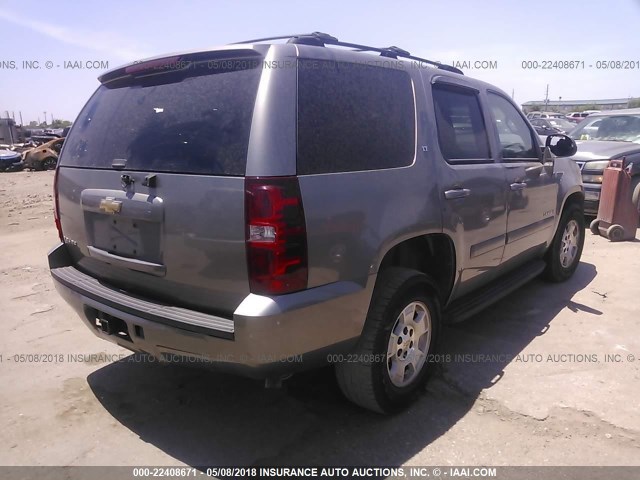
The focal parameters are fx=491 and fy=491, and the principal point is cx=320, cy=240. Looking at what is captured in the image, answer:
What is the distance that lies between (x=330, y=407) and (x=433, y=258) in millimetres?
1174

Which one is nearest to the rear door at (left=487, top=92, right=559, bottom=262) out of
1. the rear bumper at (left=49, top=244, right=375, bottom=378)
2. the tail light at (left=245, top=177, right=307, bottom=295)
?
the rear bumper at (left=49, top=244, right=375, bottom=378)

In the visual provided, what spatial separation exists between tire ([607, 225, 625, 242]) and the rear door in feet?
9.88

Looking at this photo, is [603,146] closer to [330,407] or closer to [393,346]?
[393,346]

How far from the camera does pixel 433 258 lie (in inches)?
130

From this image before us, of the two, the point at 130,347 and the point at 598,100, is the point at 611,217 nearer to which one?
the point at 130,347

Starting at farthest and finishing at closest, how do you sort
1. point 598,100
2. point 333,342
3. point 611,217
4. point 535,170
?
point 598,100
point 611,217
point 535,170
point 333,342

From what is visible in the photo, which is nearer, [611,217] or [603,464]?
[603,464]

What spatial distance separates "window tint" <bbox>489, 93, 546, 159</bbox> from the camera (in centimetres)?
398

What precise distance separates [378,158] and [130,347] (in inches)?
67.0

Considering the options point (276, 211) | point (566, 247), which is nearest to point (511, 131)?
point (566, 247)

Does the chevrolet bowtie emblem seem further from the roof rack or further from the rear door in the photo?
the rear door

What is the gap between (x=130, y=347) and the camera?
2695 millimetres

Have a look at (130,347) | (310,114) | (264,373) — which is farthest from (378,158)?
(130,347)

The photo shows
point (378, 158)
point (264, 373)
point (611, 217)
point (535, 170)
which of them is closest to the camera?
point (264, 373)
